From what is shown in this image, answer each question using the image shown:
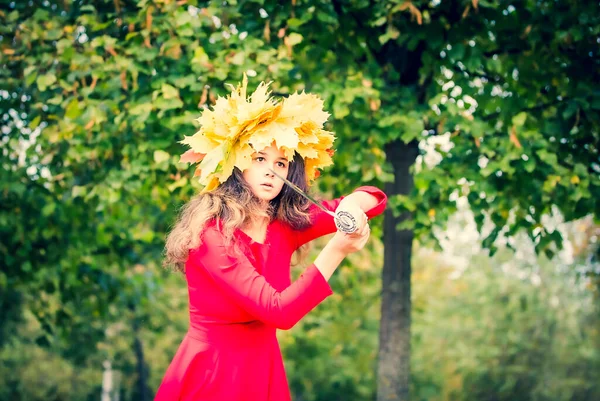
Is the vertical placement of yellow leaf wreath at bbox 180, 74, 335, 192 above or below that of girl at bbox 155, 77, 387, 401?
above

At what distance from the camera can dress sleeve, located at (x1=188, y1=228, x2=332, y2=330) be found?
8.27 feet

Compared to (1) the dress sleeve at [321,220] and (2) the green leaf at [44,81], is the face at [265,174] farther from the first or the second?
(2) the green leaf at [44,81]

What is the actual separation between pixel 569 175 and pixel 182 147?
2.57 meters

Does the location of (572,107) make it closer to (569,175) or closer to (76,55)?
(569,175)

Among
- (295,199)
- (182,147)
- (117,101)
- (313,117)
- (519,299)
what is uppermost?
(117,101)

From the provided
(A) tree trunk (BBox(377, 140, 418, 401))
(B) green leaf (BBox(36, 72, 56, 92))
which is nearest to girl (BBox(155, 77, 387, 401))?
(B) green leaf (BBox(36, 72, 56, 92))

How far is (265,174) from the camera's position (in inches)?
116

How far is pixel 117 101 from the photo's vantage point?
215 inches

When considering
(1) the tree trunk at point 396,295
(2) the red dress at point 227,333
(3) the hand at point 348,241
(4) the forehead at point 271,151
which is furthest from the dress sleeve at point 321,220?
(1) the tree trunk at point 396,295

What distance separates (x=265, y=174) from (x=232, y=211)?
7.8 inches

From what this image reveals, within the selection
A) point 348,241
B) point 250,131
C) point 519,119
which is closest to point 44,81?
point 250,131

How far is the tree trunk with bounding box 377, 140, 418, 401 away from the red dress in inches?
127

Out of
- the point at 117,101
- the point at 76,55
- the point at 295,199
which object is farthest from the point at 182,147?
the point at 295,199

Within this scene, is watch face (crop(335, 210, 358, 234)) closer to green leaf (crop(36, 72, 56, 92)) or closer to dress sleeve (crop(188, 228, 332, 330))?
dress sleeve (crop(188, 228, 332, 330))
